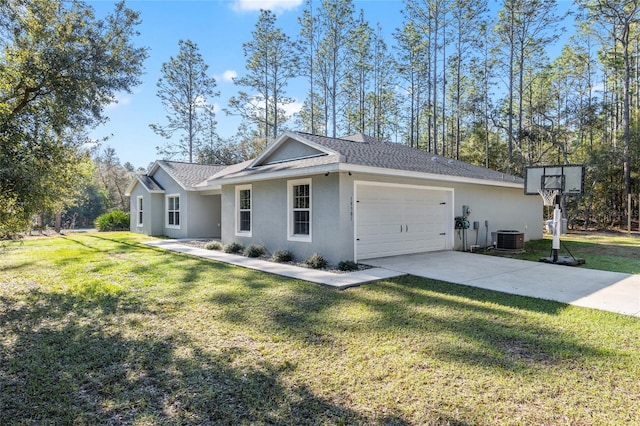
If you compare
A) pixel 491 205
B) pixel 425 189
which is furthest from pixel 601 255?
pixel 425 189

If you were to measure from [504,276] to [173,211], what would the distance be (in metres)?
15.9

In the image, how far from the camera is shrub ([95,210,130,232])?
22.5 metres

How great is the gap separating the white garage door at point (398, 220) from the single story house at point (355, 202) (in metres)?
0.03

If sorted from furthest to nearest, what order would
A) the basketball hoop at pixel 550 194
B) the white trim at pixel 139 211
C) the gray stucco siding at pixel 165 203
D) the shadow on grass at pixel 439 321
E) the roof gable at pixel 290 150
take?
1. the white trim at pixel 139 211
2. the gray stucco siding at pixel 165 203
3. the roof gable at pixel 290 150
4. the basketball hoop at pixel 550 194
5. the shadow on grass at pixel 439 321

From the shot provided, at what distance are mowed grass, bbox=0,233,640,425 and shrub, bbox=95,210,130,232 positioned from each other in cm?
1754

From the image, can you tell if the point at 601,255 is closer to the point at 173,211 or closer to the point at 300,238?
the point at 300,238

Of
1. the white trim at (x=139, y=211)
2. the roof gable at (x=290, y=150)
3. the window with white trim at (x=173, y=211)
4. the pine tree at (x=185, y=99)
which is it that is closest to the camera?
the roof gable at (x=290, y=150)

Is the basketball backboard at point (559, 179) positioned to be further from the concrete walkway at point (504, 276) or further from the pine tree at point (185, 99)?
the pine tree at point (185, 99)

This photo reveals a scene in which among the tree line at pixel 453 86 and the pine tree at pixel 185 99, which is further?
the pine tree at pixel 185 99

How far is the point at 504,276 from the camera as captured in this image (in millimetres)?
7957

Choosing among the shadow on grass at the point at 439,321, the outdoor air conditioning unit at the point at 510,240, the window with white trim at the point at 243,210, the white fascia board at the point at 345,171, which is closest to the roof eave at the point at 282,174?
the white fascia board at the point at 345,171

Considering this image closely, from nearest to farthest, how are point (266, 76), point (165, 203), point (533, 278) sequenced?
point (533, 278)
point (165, 203)
point (266, 76)

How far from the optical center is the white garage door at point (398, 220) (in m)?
9.87

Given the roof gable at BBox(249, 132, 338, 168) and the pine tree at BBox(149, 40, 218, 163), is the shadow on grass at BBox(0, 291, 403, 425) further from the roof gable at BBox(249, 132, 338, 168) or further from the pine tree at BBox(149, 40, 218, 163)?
the pine tree at BBox(149, 40, 218, 163)
